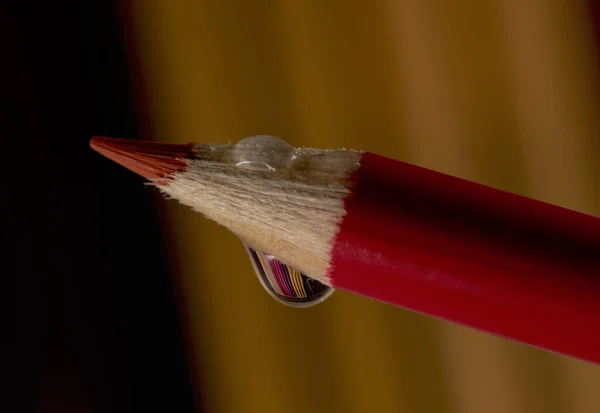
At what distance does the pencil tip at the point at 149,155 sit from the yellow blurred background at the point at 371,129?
0.53ft

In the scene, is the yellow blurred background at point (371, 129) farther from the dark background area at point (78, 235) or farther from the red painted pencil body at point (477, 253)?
the red painted pencil body at point (477, 253)

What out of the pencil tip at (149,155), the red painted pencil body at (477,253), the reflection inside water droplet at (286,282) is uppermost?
the pencil tip at (149,155)

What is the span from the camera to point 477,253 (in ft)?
0.54

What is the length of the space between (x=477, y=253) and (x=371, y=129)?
188mm

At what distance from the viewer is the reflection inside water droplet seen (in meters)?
0.24

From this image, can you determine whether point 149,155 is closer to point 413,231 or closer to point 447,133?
point 413,231

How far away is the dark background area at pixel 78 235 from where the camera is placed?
0.31 meters

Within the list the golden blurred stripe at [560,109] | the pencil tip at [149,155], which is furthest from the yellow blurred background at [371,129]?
the pencil tip at [149,155]

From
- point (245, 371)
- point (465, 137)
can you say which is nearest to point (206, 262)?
point (245, 371)

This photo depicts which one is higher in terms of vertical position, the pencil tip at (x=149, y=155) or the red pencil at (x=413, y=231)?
the pencil tip at (x=149, y=155)

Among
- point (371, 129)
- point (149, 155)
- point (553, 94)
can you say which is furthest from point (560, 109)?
point (149, 155)

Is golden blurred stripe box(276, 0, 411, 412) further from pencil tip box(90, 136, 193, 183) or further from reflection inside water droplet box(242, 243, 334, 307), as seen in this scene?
pencil tip box(90, 136, 193, 183)

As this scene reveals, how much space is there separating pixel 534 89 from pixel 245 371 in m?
0.29

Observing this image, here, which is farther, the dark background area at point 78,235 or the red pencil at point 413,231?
the dark background area at point 78,235
